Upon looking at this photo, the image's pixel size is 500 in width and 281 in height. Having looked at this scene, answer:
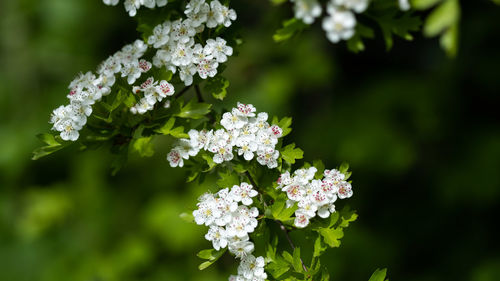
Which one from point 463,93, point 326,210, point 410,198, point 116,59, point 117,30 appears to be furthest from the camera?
point 117,30

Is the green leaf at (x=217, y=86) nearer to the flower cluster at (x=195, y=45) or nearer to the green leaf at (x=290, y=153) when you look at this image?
the flower cluster at (x=195, y=45)

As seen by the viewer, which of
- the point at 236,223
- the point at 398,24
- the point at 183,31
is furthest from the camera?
the point at 398,24

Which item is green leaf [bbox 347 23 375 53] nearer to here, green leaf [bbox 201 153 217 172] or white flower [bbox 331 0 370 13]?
white flower [bbox 331 0 370 13]

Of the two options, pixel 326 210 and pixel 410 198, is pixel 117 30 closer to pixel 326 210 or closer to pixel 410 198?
pixel 410 198

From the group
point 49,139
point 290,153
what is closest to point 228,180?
point 290,153

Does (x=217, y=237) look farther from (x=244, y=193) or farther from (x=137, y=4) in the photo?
(x=137, y=4)

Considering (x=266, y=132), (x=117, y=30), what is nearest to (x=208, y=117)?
(x=266, y=132)
